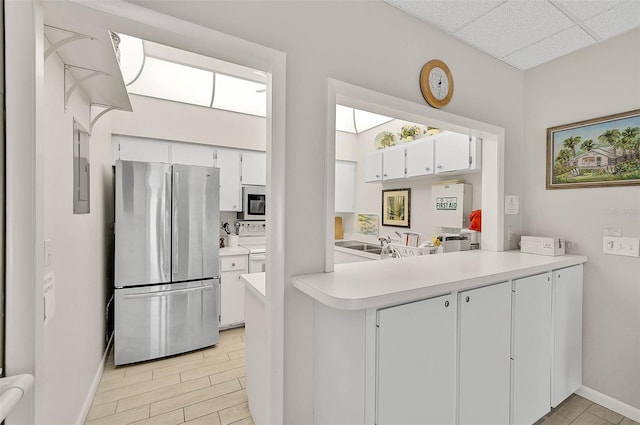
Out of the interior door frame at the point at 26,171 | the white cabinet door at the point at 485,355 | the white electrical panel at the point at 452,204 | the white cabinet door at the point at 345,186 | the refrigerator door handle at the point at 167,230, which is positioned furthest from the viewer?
the white cabinet door at the point at 345,186

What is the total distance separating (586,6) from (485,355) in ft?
7.07

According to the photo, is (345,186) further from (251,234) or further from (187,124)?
(187,124)

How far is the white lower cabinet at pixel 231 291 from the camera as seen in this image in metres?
3.30

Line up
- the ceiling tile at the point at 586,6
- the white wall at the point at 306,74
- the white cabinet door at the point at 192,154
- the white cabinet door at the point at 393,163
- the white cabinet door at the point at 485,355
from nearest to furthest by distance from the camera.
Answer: the white wall at the point at 306,74 < the white cabinet door at the point at 485,355 < the ceiling tile at the point at 586,6 < the white cabinet door at the point at 192,154 < the white cabinet door at the point at 393,163

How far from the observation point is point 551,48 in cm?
218

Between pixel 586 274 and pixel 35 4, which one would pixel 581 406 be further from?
pixel 35 4

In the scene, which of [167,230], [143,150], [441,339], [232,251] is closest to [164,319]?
[167,230]

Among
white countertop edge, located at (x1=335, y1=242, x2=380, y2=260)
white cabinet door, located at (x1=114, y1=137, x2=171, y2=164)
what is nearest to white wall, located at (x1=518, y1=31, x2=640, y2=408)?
white countertop edge, located at (x1=335, y1=242, x2=380, y2=260)

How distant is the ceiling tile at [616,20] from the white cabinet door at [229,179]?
345 centimetres

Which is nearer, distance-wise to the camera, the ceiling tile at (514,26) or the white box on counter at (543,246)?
the ceiling tile at (514,26)

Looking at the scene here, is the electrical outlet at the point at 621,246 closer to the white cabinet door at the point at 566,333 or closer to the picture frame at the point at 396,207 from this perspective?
the white cabinet door at the point at 566,333

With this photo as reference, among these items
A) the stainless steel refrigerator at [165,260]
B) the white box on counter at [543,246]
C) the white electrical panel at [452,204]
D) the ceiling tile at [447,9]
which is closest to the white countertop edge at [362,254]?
the white electrical panel at [452,204]

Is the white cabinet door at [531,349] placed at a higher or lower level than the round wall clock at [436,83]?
lower

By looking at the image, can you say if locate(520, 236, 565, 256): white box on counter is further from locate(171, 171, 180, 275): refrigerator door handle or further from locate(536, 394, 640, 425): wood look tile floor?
locate(171, 171, 180, 275): refrigerator door handle
